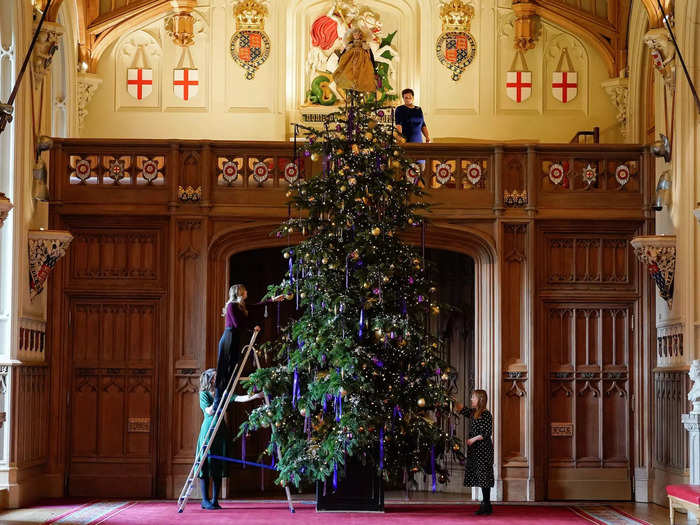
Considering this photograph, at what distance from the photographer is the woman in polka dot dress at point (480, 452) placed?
37.9 ft

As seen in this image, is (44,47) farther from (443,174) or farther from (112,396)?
(443,174)

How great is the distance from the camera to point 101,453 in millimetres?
13055

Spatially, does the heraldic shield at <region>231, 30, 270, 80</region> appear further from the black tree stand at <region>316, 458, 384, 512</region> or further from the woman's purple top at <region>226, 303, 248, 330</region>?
the black tree stand at <region>316, 458, 384, 512</region>

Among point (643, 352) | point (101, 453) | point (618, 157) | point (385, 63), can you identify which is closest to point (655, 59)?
point (618, 157)

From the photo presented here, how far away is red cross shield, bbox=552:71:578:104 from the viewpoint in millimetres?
15938

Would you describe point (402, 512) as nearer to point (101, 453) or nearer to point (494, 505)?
point (494, 505)

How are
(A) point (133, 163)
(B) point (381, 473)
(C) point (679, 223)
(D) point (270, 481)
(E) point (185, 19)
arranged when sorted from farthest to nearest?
(E) point (185, 19)
(D) point (270, 481)
(A) point (133, 163)
(C) point (679, 223)
(B) point (381, 473)

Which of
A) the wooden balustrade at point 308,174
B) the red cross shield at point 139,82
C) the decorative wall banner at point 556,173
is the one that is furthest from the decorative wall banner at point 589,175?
the red cross shield at point 139,82

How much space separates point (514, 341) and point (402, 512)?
259 cm

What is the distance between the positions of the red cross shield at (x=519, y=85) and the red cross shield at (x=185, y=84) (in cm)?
422

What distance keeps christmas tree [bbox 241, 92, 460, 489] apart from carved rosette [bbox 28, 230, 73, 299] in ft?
8.27

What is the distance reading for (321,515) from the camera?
36.7 ft

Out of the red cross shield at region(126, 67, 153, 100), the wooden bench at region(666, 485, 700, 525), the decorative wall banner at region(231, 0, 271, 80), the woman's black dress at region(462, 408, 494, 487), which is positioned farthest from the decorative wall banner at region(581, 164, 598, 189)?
the red cross shield at region(126, 67, 153, 100)

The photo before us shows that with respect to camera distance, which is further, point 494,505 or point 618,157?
point 618,157
